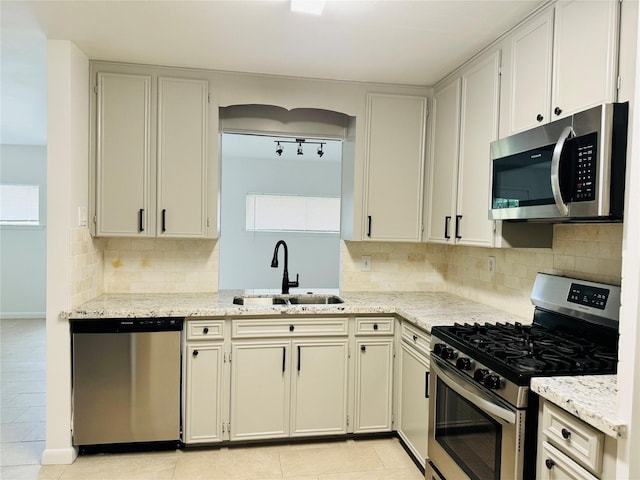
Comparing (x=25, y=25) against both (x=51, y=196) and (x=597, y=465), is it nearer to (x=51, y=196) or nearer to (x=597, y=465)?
(x=51, y=196)

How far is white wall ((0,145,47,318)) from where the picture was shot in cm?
617

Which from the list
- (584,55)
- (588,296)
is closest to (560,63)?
(584,55)

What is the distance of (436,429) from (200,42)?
247 cm

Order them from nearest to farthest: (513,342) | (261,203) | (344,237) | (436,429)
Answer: (513,342) < (436,429) < (344,237) < (261,203)

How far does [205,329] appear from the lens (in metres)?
2.66

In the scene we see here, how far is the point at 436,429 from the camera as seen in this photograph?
7.30 ft

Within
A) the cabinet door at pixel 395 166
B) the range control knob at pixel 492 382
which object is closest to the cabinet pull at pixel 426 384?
the range control knob at pixel 492 382

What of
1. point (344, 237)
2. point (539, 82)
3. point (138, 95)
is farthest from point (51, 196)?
point (539, 82)

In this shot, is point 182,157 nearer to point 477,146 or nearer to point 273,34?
point 273,34

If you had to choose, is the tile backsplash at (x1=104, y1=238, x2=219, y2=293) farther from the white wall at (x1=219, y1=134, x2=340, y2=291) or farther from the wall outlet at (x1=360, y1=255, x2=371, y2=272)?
the white wall at (x1=219, y1=134, x2=340, y2=291)

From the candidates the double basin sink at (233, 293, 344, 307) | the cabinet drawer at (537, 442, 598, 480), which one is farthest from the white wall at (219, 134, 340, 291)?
the cabinet drawer at (537, 442, 598, 480)

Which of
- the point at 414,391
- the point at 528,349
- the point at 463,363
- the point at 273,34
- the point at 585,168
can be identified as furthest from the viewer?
the point at 414,391

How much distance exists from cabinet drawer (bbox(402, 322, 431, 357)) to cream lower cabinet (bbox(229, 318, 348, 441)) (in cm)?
38

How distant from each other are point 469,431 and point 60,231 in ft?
7.92
